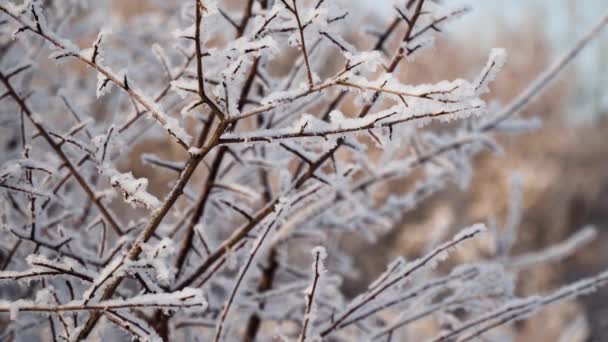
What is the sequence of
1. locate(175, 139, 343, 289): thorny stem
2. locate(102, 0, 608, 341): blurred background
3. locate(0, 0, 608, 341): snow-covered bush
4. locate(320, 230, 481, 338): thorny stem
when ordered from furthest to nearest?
locate(102, 0, 608, 341): blurred background < locate(175, 139, 343, 289): thorny stem < locate(320, 230, 481, 338): thorny stem < locate(0, 0, 608, 341): snow-covered bush

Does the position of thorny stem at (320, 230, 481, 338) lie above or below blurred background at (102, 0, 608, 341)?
below

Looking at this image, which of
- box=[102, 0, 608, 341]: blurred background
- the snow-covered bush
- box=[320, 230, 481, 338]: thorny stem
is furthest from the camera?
box=[102, 0, 608, 341]: blurred background

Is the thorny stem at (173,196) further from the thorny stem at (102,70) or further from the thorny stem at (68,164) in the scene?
the thorny stem at (68,164)

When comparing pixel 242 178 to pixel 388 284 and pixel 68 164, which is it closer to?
pixel 68 164

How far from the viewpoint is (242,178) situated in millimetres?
1456

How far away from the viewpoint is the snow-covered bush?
24.7 inches

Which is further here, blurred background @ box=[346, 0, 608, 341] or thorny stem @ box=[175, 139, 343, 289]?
blurred background @ box=[346, 0, 608, 341]

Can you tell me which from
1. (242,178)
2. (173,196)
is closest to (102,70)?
(173,196)

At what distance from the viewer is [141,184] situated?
0.66 meters

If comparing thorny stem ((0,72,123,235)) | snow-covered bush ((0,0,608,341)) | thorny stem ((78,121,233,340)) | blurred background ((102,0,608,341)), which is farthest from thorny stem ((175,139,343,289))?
blurred background ((102,0,608,341))

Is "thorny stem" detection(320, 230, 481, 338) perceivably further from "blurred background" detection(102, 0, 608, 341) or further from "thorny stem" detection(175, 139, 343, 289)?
"blurred background" detection(102, 0, 608, 341)

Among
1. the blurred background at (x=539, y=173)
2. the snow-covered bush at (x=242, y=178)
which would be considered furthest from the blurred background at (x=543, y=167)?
the snow-covered bush at (x=242, y=178)

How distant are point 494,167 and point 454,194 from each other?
851 millimetres

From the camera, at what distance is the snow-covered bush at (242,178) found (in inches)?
24.7
